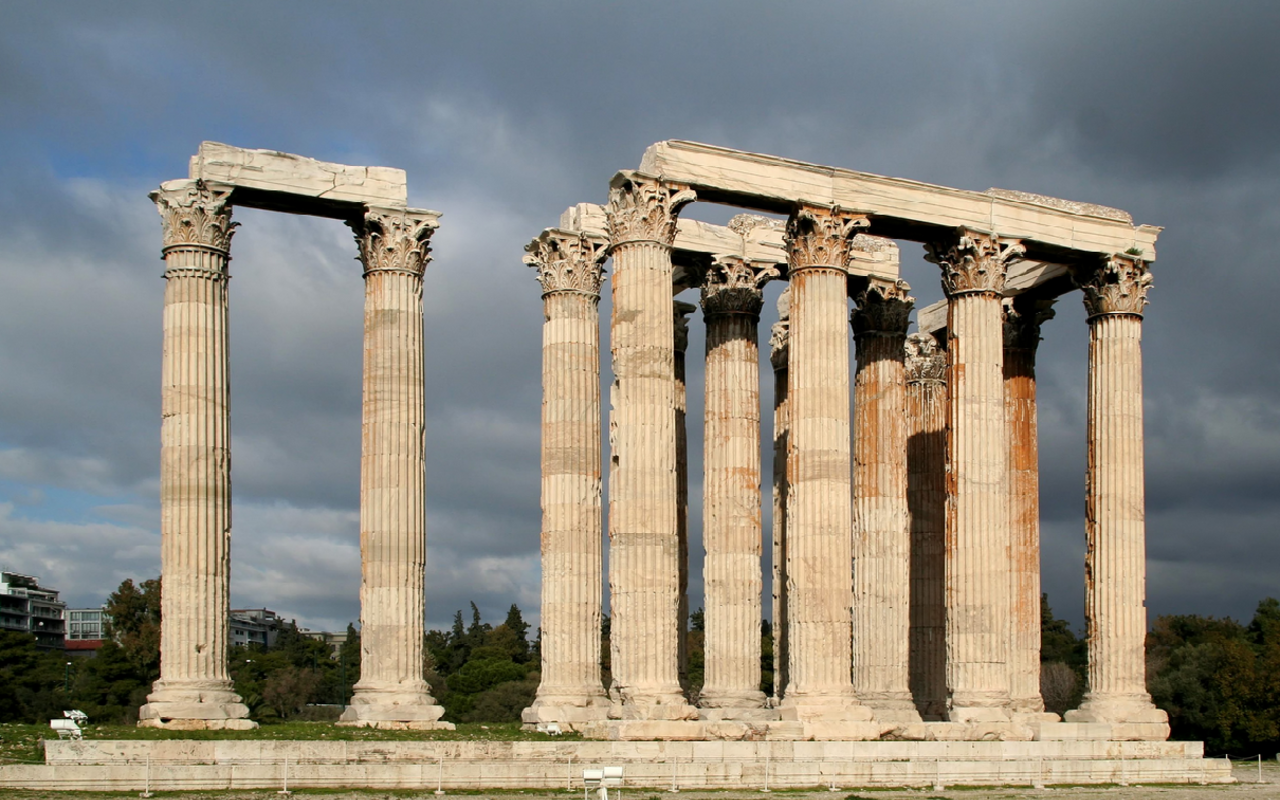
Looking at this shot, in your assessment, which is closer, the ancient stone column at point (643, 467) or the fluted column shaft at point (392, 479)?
the ancient stone column at point (643, 467)

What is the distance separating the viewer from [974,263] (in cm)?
5469

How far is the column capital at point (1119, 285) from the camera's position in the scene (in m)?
57.9

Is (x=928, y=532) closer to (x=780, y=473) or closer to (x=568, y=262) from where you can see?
(x=780, y=473)

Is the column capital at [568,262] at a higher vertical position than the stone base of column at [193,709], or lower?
higher

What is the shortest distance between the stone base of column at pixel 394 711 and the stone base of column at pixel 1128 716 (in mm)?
22000

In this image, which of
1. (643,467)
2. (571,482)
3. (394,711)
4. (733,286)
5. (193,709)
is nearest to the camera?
(193,709)

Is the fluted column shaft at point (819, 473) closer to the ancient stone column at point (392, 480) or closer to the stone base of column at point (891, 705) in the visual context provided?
the stone base of column at point (891, 705)

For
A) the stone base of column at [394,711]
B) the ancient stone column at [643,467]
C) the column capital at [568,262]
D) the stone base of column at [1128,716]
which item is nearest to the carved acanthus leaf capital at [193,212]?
the column capital at [568,262]

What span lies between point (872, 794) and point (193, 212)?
26034 millimetres

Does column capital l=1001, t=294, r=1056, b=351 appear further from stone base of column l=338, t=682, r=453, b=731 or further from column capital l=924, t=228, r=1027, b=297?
stone base of column l=338, t=682, r=453, b=731

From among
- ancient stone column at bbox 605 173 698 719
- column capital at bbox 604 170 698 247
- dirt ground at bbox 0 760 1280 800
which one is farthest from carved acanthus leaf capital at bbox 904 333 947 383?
ancient stone column at bbox 605 173 698 719

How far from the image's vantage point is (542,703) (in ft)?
174

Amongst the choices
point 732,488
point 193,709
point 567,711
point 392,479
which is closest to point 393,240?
point 392,479

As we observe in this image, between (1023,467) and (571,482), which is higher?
(1023,467)
